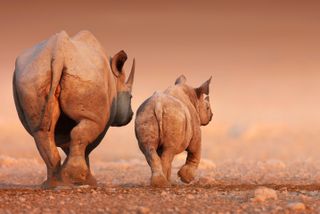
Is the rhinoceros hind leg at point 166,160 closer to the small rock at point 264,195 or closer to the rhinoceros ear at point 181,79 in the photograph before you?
the rhinoceros ear at point 181,79

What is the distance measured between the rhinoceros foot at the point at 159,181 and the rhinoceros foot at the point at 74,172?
1.39m

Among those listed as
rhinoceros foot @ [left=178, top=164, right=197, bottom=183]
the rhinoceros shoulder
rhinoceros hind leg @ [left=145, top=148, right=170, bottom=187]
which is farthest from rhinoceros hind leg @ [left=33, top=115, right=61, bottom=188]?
rhinoceros foot @ [left=178, top=164, right=197, bottom=183]

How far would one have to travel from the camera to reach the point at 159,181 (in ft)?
44.9

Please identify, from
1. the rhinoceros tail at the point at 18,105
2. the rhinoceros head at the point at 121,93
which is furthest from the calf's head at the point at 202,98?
the rhinoceros tail at the point at 18,105

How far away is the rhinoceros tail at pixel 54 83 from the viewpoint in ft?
44.4

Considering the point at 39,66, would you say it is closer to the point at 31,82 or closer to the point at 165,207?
the point at 31,82

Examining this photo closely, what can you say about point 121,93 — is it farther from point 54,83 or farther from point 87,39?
point 54,83

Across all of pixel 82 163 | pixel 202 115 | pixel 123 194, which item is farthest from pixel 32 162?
pixel 123 194

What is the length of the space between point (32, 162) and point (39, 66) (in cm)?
2337

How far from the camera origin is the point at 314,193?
1201cm

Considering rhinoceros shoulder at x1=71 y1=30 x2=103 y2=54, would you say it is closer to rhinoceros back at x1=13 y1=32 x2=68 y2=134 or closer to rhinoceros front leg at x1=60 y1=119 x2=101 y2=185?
rhinoceros back at x1=13 y1=32 x2=68 y2=134

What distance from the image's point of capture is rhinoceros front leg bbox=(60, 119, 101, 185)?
1377 centimetres

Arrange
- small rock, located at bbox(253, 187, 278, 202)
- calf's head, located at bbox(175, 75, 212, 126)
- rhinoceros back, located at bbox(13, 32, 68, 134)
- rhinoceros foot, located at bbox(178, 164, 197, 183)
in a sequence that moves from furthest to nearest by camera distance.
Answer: calf's head, located at bbox(175, 75, 212, 126) < rhinoceros foot, located at bbox(178, 164, 197, 183) < rhinoceros back, located at bbox(13, 32, 68, 134) < small rock, located at bbox(253, 187, 278, 202)

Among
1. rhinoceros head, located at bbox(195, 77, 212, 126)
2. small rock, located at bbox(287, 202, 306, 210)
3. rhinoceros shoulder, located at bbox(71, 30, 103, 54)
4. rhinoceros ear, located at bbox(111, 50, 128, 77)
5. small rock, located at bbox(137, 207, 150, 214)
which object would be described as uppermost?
rhinoceros shoulder, located at bbox(71, 30, 103, 54)
